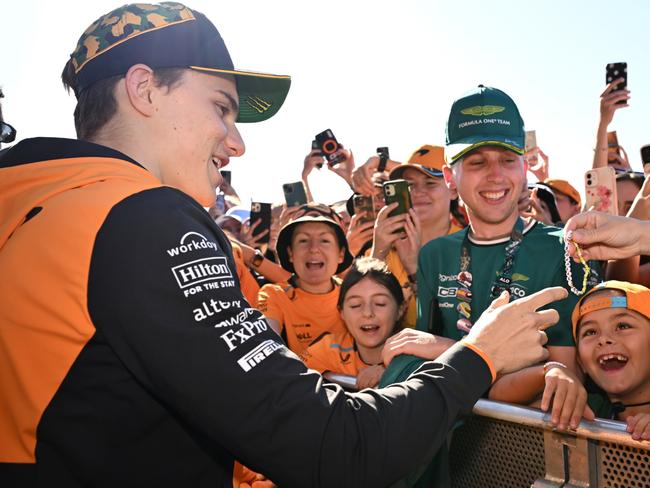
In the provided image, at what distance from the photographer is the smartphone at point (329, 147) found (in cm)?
771

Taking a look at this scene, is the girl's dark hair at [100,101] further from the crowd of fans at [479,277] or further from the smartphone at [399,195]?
the smartphone at [399,195]

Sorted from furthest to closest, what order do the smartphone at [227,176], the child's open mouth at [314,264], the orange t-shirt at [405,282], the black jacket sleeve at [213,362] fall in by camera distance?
1. the smartphone at [227,176]
2. the child's open mouth at [314,264]
3. the orange t-shirt at [405,282]
4. the black jacket sleeve at [213,362]

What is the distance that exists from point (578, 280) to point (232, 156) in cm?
178

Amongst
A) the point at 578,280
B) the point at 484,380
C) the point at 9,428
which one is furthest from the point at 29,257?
the point at 578,280

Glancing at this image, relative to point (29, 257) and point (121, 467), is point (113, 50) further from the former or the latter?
point (121, 467)

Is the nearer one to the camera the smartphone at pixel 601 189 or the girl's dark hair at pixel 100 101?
the girl's dark hair at pixel 100 101

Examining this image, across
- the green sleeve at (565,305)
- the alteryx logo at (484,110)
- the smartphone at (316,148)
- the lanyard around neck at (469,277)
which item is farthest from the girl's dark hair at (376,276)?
the smartphone at (316,148)

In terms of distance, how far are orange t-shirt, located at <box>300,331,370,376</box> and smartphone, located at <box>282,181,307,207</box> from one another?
281 cm

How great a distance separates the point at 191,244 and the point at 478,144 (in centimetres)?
229

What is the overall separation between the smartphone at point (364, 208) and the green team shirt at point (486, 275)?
212cm

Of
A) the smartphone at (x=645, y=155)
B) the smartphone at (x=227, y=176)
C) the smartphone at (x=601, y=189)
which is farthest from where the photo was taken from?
the smartphone at (x=227, y=176)

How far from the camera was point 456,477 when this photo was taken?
2.49 metres

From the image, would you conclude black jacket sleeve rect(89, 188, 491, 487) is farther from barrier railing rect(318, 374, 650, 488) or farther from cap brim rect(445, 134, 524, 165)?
cap brim rect(445, 134, 524, 165)

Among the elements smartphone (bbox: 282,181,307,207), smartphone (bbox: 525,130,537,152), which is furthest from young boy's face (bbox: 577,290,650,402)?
smartphone (bbox: 525,130,537,152)
